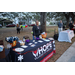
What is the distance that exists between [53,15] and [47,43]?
65.1 feet

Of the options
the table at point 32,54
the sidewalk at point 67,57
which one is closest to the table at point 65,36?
the sidewalk at point 67,57

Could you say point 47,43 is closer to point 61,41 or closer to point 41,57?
point 41,57

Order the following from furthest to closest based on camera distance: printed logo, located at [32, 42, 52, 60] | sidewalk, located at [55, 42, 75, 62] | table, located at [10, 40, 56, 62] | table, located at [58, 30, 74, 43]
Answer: table, located at [58, 30, 74, 43] < sidewalk, located at [55, 42, 75, 62] < printed logo, located at [32, 42, 52, 60] < table, located at [10, 40, 56, 62]

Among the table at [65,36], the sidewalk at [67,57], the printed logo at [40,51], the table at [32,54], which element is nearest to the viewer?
the table at [32,54]

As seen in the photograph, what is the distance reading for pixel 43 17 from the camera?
10320 mm

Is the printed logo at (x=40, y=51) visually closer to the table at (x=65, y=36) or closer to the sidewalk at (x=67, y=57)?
the sidewalk at (x=67, y=57)

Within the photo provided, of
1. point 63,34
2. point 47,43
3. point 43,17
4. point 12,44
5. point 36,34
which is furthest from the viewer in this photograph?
point 43,17

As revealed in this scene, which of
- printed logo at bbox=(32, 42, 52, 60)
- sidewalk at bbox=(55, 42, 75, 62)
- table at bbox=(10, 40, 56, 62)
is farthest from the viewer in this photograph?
sidewalk at bbox=(55, 42, 75, 62)

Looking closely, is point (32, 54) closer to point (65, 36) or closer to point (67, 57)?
point (67, 57)

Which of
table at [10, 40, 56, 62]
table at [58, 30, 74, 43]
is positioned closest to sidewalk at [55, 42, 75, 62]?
table at [10, 40, 56, 62]

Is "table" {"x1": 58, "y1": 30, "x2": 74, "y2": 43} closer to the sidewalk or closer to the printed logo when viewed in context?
the sidewalk

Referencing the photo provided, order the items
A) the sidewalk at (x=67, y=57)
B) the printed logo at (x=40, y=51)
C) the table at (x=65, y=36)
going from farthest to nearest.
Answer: the table at (x=65, y=36) → the sidewalk at (x=67, y=57) → the printed logo at (x=40, y=51)

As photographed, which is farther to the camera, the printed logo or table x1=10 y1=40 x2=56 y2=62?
the printed logo
